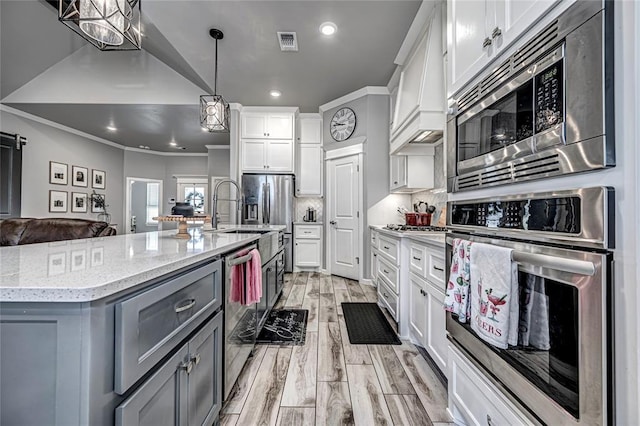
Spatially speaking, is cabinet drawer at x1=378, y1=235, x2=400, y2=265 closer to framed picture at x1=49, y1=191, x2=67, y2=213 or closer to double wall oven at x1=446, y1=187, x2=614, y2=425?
double wall oven at x1=446, y1=187, x2=614, y2=425

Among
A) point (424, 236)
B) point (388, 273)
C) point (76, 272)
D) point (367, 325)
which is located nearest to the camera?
point (76, 272)

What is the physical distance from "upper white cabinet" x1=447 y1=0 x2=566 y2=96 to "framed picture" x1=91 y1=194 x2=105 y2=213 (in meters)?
7.90

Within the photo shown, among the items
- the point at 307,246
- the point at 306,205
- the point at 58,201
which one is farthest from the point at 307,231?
the point at 58,201

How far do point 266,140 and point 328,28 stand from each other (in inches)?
91.8

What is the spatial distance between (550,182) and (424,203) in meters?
2.88

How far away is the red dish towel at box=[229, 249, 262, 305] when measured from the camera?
1534mm

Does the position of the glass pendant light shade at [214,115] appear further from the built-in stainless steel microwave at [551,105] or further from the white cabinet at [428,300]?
the built-in stainless steel microwave at [551,105]

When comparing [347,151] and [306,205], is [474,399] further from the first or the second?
[306,205]

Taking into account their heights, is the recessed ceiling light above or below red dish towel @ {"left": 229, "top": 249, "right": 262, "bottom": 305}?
above

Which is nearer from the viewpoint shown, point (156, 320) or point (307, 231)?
point (156, 320)

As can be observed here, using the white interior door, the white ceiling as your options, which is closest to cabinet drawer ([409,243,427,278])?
the white interior door

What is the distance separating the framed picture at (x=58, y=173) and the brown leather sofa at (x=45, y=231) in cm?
341

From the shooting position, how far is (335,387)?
1682 mm

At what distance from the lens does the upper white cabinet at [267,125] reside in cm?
495
